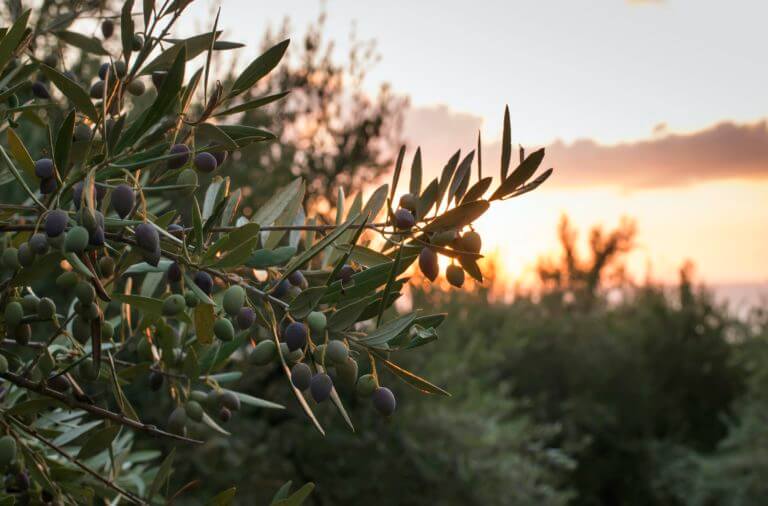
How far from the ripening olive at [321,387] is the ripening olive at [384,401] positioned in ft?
0.22

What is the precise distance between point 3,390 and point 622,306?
2077 centimetres

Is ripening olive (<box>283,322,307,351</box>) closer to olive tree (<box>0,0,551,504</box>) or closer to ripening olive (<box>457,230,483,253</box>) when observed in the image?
olive tree (<box>0,0,551,504</box>)

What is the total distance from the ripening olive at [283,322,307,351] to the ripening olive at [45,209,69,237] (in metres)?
0.23

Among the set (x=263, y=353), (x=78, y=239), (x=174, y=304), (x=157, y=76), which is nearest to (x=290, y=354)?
(x=263, y=353)

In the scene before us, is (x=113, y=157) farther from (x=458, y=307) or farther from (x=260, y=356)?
(x=458, y=307)

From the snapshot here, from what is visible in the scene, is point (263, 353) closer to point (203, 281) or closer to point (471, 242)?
point (203, 281)

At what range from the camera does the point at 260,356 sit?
→ 0.90 m

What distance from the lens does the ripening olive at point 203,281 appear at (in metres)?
0.87

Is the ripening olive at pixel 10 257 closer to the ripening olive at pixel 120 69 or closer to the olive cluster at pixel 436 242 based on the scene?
the ripening olive at pixel 120 69

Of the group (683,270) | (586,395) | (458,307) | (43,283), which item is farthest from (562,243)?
(43,283)

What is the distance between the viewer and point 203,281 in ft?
2.87

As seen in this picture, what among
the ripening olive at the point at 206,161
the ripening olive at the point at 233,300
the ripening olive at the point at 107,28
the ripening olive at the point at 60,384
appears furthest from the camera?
the ripening olive at the point at 107,28

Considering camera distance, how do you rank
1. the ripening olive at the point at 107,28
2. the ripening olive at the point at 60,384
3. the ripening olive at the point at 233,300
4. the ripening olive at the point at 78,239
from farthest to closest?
the ripening olive at the point at 107,28
the ripening olive at the point at 60,384
the ripening olive at the point at 233,300
the ripening olive at the point at 78,239

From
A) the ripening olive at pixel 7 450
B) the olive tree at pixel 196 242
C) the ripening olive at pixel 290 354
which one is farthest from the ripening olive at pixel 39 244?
the ripening olive at pixel 7 450
